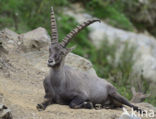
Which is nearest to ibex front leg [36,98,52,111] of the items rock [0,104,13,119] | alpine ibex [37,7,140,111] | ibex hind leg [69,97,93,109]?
alpine ibex [37,7,140,111]

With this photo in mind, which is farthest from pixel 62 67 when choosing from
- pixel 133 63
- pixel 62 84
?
pixel 133 63

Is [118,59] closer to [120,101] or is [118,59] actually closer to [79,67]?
[79,67]

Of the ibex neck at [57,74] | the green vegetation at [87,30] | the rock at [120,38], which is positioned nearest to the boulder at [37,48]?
the green vegetation at [87,30]

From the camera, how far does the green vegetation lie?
1406cm

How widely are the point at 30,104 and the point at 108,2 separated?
13.0 m

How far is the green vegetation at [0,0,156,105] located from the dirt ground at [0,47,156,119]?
2.26 metres

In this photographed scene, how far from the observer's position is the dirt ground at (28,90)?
728 cm

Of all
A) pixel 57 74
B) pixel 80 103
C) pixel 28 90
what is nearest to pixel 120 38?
pixel 28 90

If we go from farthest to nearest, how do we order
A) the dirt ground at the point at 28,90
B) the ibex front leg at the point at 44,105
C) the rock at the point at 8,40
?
the rock at the point at 8,40 → the ibex front leg at the point at 44,105 → the dirt ground at the point at 28,90

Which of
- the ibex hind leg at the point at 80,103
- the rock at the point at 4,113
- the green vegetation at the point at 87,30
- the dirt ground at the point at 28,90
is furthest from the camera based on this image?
the green vegetation at the point at 87,30

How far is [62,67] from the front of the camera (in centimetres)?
869

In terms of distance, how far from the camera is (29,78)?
9.82 meters

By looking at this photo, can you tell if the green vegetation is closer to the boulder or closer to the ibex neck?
the boulder

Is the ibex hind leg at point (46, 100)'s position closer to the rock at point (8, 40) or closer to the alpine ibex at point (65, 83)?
the alpine ibex at point (65, 83)
